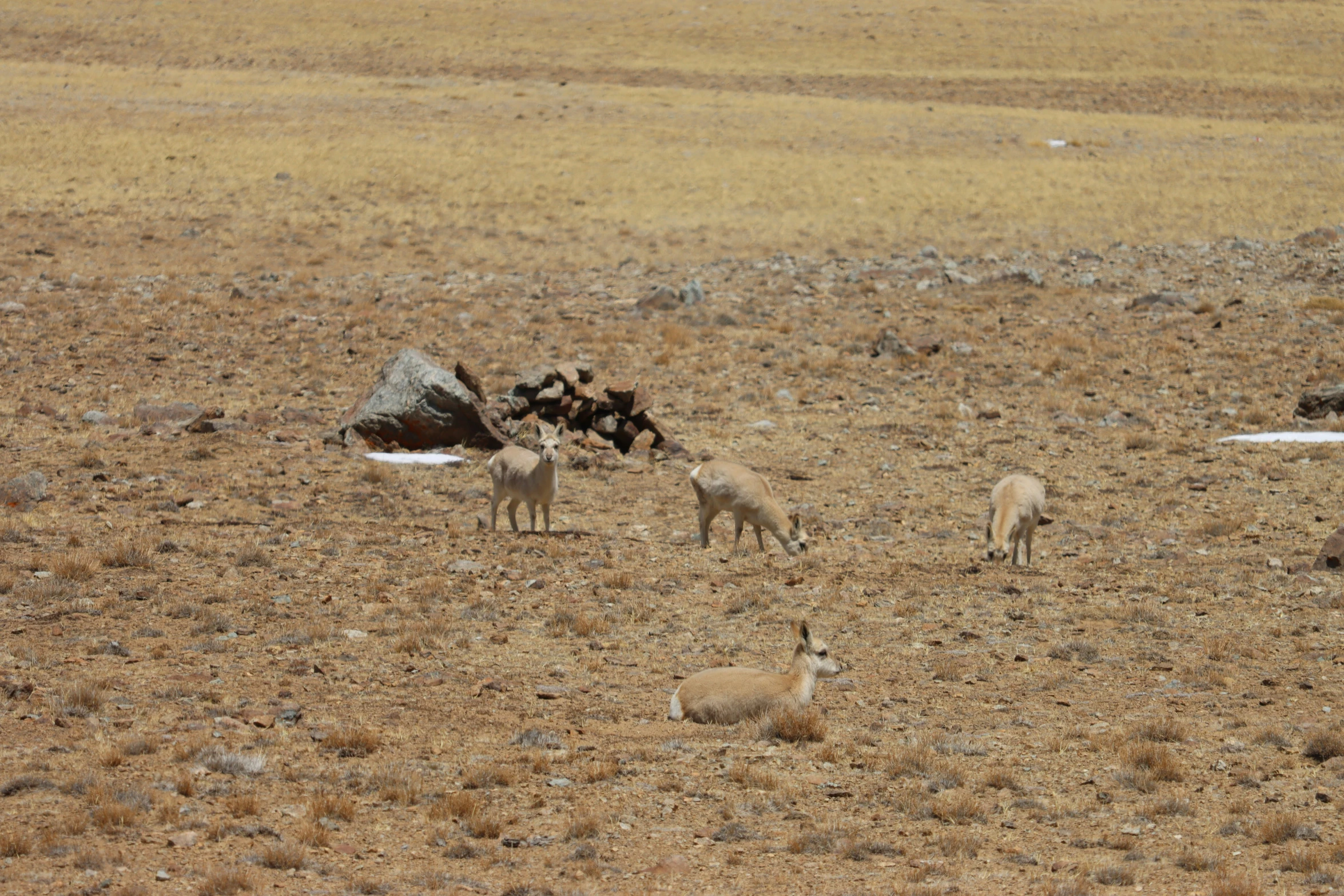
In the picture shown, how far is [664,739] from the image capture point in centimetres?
1013

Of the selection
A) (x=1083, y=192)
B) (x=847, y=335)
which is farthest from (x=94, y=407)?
(x=1083, y=192)

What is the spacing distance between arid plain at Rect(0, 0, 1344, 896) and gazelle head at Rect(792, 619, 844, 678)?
25cm

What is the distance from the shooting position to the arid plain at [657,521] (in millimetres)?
8508

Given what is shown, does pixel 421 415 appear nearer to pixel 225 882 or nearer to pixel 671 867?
pixel 671 867

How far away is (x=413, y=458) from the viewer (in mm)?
20672

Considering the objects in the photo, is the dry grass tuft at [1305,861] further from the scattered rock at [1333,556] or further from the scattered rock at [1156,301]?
the scattered rock at [1156,301]

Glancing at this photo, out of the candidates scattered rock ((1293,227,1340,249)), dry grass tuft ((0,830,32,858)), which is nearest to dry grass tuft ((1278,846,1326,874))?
dry grass tuft ((0,830,32,858))

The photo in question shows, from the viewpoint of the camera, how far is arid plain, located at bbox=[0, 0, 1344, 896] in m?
8.51

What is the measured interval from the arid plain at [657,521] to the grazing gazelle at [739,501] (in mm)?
369

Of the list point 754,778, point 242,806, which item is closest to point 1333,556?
point 754,778

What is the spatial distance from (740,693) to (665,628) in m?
2.78

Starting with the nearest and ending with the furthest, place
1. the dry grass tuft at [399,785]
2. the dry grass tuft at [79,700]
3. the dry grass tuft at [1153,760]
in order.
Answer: the dry grass tuft at [399,785] < the dry grass tuft at [1153,760] < the dry grass tuft at [79,700]

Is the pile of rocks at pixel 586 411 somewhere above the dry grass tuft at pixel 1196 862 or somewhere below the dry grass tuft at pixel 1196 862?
above

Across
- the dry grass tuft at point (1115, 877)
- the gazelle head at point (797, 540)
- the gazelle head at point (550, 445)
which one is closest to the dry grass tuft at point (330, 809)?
the dry grass tuft at point (1115, 877)
